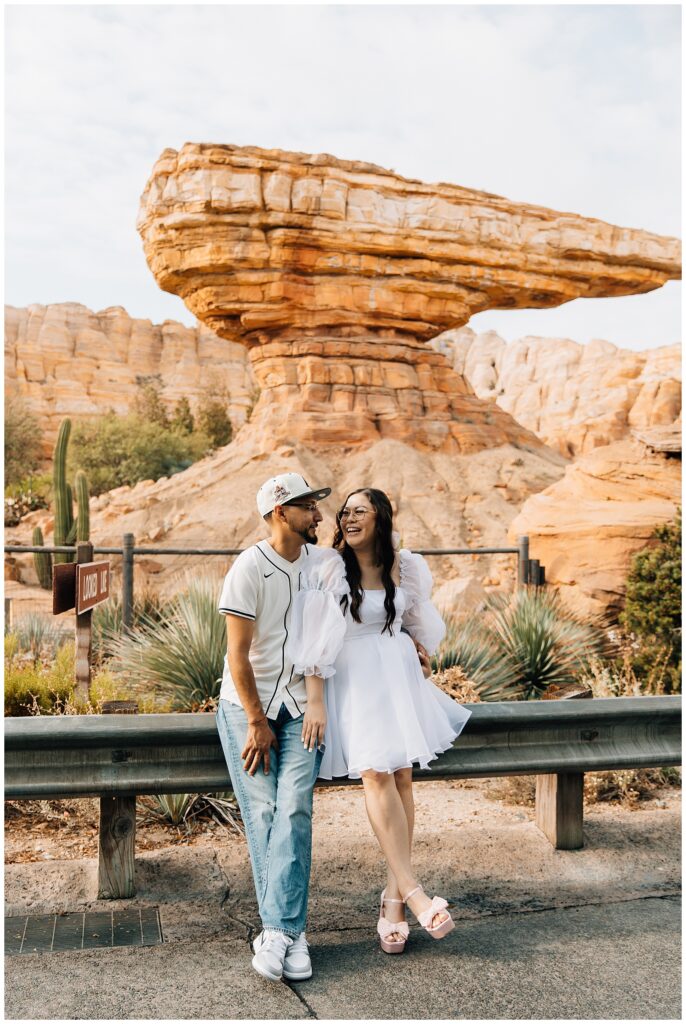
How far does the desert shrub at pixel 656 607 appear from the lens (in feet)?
26.3

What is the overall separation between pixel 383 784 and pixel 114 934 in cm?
118

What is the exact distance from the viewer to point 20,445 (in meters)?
41.7

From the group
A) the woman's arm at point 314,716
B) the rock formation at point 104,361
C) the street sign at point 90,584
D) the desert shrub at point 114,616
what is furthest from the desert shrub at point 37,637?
the rock formation at point 104,361

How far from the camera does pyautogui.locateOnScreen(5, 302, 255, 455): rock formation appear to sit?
57.2m

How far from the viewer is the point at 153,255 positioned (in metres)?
23.1

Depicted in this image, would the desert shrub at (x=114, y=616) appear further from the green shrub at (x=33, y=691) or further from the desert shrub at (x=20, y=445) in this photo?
the desert shrub at (x=20, y=445)

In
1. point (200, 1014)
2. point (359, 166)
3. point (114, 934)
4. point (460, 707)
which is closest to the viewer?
point (200, 1014)

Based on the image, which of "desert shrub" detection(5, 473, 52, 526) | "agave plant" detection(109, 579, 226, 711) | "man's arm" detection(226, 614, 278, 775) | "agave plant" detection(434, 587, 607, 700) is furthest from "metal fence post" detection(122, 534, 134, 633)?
"desert shrub" detection(5, 473, 52, 526)

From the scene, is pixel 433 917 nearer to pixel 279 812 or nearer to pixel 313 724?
pixel 279 812

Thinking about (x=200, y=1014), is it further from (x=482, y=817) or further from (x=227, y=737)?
(x=482, y=817)

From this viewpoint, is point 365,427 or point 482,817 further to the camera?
point 365,427

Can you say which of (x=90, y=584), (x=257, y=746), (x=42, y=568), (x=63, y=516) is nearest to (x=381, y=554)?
(x=257, y=746)

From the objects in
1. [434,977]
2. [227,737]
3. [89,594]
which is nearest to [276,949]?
[434,977]

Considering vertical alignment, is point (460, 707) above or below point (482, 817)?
above
